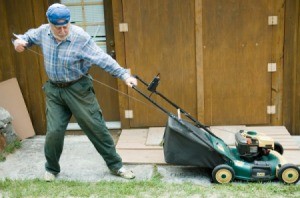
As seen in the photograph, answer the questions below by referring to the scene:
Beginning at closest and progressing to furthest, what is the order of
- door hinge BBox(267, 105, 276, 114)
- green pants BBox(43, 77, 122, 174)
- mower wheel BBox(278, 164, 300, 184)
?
mower wheel BBox(278, 164, 300, 184) < green pants BBox(43, 77, 122, 174) < door hinge BBox(267, 105, 276, 114)

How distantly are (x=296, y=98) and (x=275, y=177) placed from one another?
5.88 ft

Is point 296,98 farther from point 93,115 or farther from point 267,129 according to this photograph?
point 93,115

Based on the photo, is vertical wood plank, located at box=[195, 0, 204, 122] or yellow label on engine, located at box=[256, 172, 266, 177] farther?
vertical wood plank, located at box=[195, 0, 204, 122]

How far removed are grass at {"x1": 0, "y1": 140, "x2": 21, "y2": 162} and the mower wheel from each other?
3260 mm

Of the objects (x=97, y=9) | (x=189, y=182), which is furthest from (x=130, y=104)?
(x=189, y=182)

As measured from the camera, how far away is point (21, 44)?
14.6ft

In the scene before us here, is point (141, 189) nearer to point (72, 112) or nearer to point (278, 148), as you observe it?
point (72, 112)

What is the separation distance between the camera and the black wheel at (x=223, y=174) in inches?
181

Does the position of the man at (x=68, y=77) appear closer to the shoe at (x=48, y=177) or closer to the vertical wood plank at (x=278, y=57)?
the shoe at (x=48, y=177)

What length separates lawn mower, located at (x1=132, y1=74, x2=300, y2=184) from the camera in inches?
181

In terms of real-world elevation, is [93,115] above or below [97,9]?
below

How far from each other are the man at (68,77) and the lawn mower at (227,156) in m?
0.58

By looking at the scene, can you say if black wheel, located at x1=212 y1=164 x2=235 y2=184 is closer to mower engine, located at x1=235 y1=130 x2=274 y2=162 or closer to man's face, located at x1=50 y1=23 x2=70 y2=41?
mower engine, located at x1=235 y1=130 x2=274 y2=162

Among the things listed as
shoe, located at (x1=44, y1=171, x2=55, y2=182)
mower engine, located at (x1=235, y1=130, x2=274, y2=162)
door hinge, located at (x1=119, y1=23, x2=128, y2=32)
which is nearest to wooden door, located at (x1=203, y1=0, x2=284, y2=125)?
door hinge, located at (x1=119, y1=23, x2=128, y2=32)
